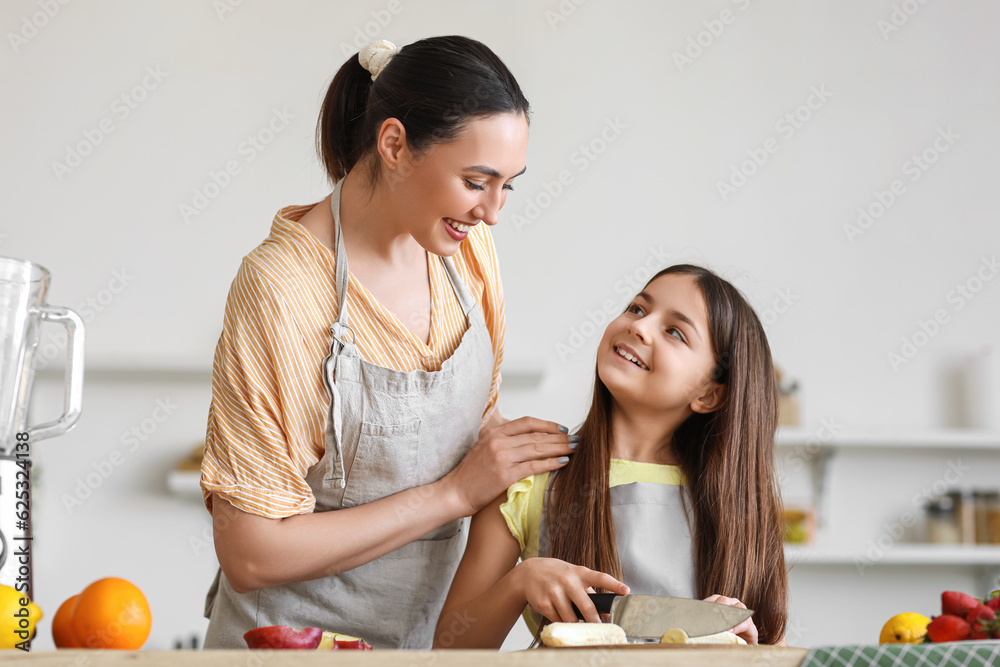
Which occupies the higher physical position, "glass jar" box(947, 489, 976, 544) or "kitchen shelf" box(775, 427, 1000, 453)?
"kitchen shelf" box(775, 427, 1000, 453)

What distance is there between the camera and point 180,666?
0.62 meters

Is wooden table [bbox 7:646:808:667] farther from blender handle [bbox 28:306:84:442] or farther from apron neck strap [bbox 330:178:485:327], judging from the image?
apron neck strap [bbox 330:178:485:327]

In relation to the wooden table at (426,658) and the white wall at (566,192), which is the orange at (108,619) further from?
the white wall at (566,192)

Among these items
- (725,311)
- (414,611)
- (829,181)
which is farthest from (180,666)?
(829,181)

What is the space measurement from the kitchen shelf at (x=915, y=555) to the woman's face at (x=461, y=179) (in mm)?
1892

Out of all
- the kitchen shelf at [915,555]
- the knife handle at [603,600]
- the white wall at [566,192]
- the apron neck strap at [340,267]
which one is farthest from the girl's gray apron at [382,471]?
Result: the kitchen shelf at [915,555]

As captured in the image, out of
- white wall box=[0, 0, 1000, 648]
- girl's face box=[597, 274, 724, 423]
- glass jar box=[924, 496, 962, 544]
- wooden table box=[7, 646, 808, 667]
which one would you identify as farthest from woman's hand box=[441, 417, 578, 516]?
glass jar box=[924, 496, 962, 544]

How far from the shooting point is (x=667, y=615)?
81 centimetres

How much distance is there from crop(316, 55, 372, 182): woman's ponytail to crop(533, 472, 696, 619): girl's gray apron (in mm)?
543

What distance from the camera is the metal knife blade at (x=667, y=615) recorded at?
30.9 inches

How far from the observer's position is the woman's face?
3.50 ft

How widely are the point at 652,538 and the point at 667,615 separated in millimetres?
358

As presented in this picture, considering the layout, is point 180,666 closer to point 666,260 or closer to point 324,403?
point 324,403

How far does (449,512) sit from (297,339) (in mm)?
297
